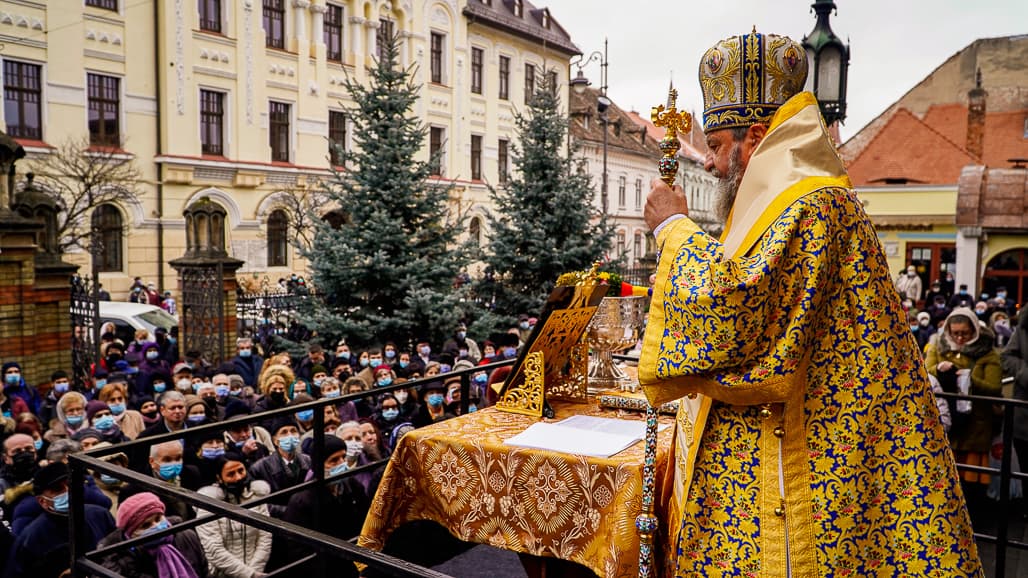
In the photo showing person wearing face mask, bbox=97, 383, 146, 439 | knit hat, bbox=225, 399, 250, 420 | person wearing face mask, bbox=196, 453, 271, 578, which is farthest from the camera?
knit hat, bbox=225, 399, 250, 420

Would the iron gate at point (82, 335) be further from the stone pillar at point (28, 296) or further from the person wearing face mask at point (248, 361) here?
the person wearing face mask at point (248, 361)

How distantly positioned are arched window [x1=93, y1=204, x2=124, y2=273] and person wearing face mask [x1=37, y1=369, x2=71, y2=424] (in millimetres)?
13591

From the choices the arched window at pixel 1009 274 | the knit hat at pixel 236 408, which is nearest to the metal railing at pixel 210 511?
the knit hat at pixel 236 408

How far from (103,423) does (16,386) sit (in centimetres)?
263

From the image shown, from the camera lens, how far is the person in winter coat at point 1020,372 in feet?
20.2

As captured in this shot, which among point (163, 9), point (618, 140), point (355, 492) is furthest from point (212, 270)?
point (618, 140)

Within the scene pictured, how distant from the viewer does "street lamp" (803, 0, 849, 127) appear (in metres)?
6.77

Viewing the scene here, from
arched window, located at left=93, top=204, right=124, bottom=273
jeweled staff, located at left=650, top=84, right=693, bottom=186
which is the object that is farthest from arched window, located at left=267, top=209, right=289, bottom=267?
jeweled staff, located at left=650, top=84, right=693, bottom=186

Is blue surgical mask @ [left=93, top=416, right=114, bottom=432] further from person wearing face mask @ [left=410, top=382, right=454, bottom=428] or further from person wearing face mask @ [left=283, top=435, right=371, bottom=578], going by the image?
person wearing face mask @ [left=410, top=382, right=454, bottom=428]

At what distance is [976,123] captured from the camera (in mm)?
27266

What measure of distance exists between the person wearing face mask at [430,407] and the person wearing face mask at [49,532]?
3202mm

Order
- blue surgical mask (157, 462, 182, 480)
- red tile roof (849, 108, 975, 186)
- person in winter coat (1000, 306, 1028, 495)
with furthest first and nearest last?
red tile roof (849, 108, 975, 186)
person in winter coat (1000, 306, 1028, 495)
blue surgical mask (157, 462, 182, 480)

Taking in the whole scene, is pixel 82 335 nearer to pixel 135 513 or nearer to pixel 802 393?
pixel 135 513

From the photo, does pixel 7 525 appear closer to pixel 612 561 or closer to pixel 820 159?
pixel 612 561
